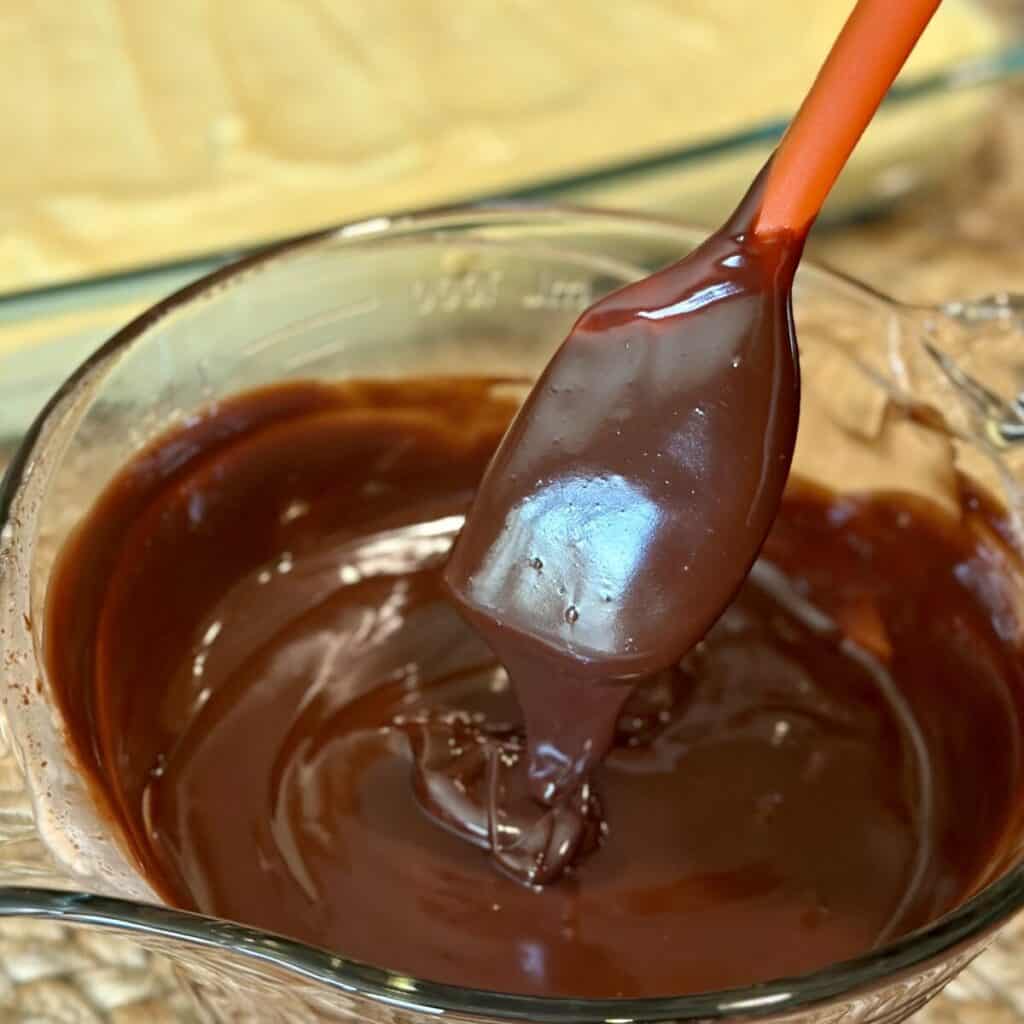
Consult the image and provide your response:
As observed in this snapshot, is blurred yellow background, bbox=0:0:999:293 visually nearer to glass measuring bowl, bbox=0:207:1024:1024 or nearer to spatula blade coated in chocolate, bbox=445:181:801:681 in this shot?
glass measuring bowl, bbox=0:207:1024:1024

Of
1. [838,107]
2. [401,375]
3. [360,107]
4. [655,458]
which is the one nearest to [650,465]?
[655,458]

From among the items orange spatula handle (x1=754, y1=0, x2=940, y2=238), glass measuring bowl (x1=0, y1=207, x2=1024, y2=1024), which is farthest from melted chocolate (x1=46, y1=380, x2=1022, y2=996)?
orange spatula handle (x1=754, y1=0, x2=940, y2=238)

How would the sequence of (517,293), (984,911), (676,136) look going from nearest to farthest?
(984,911), (517,293), (676,136)

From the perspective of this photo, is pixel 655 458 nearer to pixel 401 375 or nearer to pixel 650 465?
pixel 650 465

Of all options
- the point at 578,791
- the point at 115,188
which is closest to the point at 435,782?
the point at 578,791

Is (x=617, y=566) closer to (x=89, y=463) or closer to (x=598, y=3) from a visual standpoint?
(x=89, y=463)
